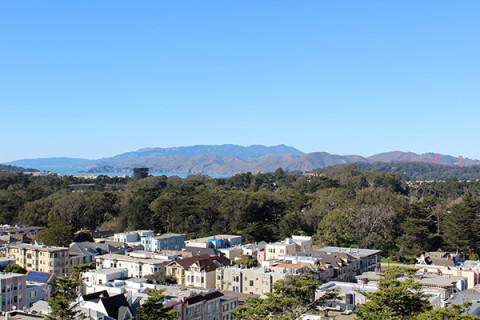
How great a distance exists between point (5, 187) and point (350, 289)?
209ft

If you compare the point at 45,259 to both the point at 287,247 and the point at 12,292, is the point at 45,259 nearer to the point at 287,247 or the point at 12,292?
the point at 12,292

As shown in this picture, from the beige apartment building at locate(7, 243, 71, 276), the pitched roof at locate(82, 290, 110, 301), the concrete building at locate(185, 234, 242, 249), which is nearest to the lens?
the pitched roof at locate(82, 290, 110, 301)

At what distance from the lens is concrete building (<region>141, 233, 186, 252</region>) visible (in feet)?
126

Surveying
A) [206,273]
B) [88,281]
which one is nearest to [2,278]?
[88,281]

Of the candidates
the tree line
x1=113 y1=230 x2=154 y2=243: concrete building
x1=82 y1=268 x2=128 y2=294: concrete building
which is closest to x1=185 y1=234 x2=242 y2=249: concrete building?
the tree line

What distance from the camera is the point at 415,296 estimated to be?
15.3m

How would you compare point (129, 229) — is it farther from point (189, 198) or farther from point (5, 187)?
point (5, 187)

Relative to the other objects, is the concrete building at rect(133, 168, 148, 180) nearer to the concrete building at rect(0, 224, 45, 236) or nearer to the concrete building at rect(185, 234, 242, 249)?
the concrete building at rect(0, 224, 45, 236)

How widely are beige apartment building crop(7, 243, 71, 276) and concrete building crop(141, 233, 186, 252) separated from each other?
7425 mm

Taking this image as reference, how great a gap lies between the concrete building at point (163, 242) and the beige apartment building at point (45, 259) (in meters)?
7.42

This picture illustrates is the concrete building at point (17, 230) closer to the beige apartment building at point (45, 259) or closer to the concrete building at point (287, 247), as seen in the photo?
the beige apartment building at point (45, 259)

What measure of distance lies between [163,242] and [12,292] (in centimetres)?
1614

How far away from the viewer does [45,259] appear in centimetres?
3136

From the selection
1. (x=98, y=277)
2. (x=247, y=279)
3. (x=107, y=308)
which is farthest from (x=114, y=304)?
(x=247, y=279)
